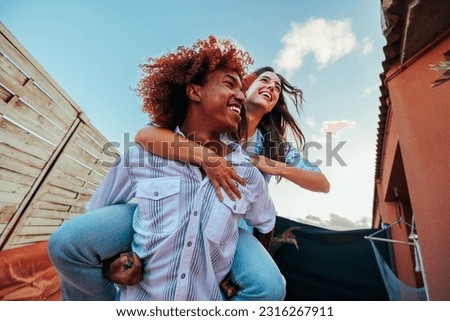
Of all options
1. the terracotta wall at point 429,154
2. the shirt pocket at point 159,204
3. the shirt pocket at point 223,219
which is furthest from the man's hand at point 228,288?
the terracotta wall at point 429,154

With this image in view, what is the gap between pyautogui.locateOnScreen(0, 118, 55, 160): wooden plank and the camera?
174 centimetres

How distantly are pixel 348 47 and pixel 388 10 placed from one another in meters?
0.30

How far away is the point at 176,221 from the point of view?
0.84m

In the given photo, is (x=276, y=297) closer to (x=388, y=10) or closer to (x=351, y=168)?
(x=351, y=168)

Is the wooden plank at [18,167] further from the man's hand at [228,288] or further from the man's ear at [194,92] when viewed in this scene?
the man's hand at [228,288]

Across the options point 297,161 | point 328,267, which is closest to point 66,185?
point 297,161

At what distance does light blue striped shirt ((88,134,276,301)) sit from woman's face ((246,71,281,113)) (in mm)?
962

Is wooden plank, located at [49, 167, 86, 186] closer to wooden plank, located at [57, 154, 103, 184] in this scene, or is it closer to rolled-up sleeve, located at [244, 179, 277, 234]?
wooden plank, located at [57, 154, 103, 184]

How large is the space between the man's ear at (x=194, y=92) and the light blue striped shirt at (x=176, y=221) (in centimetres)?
34

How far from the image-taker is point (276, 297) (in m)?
0.86

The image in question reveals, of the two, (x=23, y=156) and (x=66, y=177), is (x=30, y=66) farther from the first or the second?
(x=66, y=177)

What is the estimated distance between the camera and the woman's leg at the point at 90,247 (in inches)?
30.1

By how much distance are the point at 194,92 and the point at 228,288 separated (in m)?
0.77
